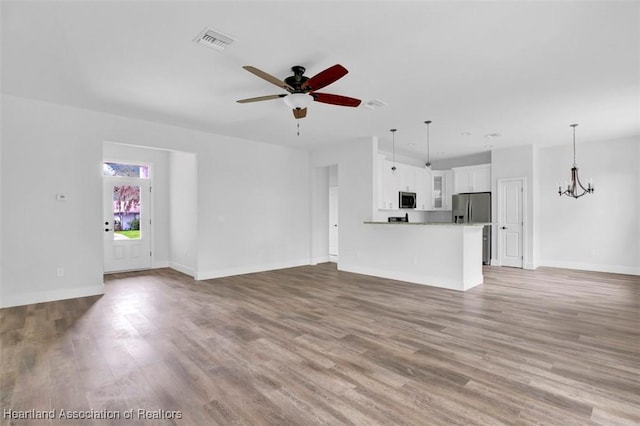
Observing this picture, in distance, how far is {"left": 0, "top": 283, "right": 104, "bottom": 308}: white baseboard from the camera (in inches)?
169

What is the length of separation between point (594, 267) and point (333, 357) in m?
7.15

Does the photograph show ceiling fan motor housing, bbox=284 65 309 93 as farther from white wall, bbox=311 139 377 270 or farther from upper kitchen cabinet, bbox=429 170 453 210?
upper kitchen cabinet, bbox=429 170 453 210

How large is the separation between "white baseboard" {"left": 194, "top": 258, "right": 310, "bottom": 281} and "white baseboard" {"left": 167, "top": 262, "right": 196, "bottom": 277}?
0.97 ft

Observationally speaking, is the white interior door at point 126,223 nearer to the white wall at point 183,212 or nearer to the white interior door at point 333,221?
the white wall at point 183,212

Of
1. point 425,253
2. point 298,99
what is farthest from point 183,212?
point 425,253

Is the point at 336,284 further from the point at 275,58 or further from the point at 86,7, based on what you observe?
the point at 86,7

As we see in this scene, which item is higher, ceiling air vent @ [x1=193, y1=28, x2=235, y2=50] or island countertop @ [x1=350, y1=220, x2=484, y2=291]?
ceiling air vent @ [x1=193, y1=28, x2=235, y2=50]

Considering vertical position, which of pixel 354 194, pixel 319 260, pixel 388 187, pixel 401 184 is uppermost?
pixel 401 184

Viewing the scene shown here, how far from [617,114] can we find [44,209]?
878 centimetres

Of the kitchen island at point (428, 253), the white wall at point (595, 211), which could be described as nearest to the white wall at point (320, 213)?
the kitchen island at point (428, 253)

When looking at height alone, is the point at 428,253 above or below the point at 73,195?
below

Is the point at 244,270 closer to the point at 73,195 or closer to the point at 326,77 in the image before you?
the point at 73,195

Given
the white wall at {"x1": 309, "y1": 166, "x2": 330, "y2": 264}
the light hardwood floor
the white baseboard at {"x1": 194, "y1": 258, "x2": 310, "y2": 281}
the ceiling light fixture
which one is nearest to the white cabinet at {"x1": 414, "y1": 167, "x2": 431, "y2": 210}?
the white wall at {"x1": 309, "y1": 166, "x2": 330, "y2": 264}

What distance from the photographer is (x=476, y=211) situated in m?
8.17
